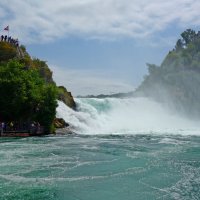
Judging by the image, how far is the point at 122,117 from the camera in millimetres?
62125

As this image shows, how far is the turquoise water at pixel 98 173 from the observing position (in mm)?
16375

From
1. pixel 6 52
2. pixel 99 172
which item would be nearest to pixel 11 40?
pixel 6 52

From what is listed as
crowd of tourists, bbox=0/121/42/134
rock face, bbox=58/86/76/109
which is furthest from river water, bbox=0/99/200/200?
rock face, bbox=58/86/76/109

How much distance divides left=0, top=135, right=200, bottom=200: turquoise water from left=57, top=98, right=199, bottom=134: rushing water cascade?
2009 cm

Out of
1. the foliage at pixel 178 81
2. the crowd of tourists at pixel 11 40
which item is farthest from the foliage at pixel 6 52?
the foliage at pixel 178 81

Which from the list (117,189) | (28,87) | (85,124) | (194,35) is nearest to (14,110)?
(28,87)

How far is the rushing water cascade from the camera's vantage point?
50.2m

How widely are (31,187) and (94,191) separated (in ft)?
8.77

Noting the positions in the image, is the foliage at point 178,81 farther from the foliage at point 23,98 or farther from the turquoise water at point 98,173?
the turquoise water at point 98,173

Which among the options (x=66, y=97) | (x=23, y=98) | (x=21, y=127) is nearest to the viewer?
(x=21, y=127)

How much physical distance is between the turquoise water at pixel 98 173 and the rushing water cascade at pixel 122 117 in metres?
20.1

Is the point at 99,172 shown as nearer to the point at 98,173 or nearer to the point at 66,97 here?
the point at 98,173

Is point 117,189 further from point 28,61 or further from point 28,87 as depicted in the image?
point 28,61

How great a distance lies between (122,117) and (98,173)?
138 feet
